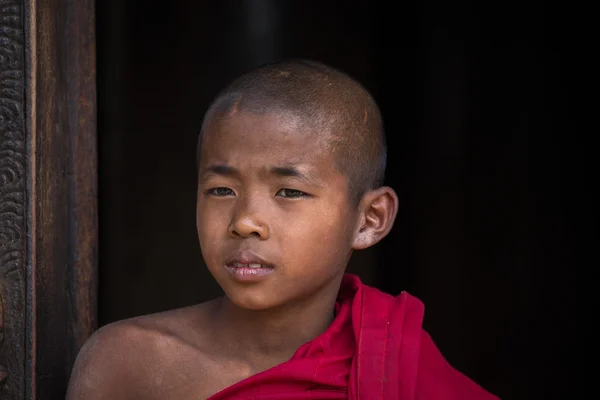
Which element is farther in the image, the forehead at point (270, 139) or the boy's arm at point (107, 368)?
the boy's arm at point (107, 368)

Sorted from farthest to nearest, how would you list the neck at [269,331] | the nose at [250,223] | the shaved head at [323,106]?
the neck at [269,331] < the shaved head at [323,106] < the nose at [250,223]

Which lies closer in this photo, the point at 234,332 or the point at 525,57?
the point at 234,332

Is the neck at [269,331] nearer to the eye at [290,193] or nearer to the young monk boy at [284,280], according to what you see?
the young monk boy at [284,280]

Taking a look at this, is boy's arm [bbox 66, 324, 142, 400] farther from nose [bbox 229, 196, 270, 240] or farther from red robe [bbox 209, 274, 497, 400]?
nose [bbox 229, 196, 270, 240]

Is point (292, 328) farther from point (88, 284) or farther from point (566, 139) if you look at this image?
point (566, 139)

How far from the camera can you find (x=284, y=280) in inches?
85.4

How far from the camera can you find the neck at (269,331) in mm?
2344

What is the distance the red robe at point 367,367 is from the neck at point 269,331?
0.08m

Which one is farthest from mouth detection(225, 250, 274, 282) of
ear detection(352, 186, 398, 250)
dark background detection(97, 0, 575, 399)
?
dark background detection(97, 0, 575, 399)

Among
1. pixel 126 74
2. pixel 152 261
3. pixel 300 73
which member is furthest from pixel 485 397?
pixel 126 74

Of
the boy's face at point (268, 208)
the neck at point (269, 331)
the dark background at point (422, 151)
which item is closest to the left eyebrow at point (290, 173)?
the boy's face at point (268, 208)

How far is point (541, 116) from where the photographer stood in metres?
3.11

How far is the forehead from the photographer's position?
2158 mm

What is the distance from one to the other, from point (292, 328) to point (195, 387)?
12.1 inches
